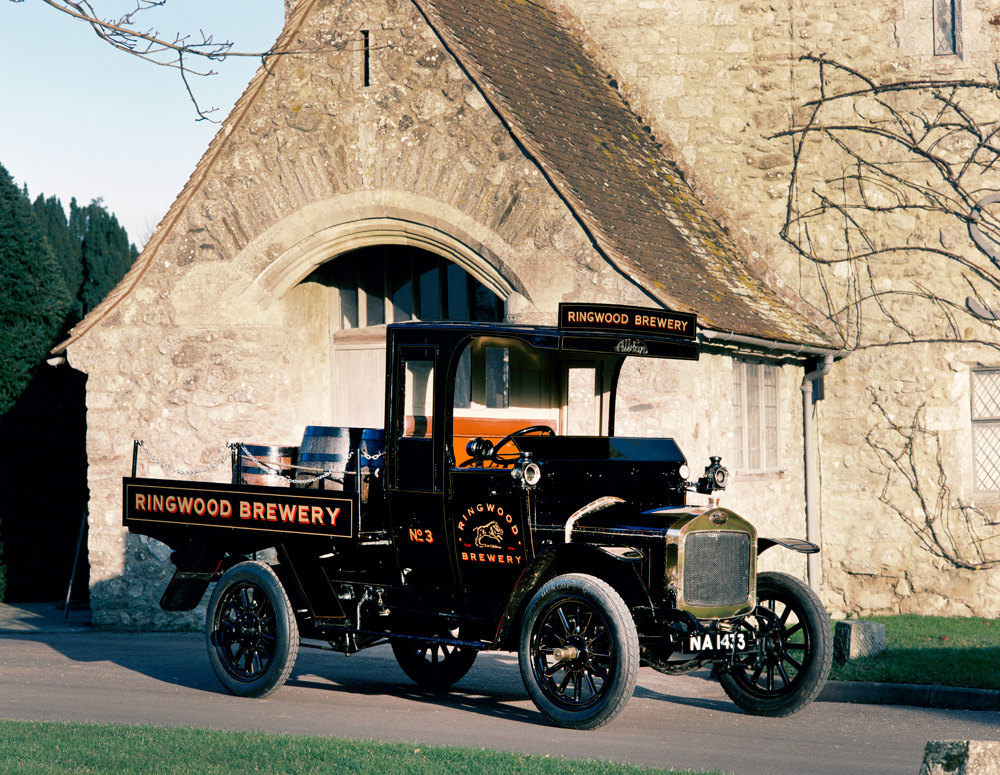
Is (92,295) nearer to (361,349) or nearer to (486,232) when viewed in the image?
(361,349)

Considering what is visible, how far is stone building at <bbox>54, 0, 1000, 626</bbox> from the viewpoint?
12359mm

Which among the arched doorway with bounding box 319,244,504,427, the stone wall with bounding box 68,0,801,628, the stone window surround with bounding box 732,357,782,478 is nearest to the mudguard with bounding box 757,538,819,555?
the stone wall with bounding box 68,0,801,628

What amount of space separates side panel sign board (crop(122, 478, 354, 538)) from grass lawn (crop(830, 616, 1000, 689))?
13.0 ft

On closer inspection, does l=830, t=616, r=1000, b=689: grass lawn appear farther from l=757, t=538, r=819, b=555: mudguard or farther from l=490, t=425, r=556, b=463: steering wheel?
l=490, t=425, r=556, b=463: steering wheel

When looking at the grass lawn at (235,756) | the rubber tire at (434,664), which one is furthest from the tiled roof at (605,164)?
the grass lawn at (235,756)

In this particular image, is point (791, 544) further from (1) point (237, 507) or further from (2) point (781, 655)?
(1) point (237, 507)

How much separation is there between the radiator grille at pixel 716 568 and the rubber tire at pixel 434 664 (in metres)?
2.14

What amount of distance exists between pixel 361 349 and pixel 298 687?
564cm

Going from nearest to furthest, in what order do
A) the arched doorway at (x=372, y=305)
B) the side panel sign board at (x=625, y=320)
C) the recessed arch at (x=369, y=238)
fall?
1. the side panel sign board at (x=625, y=320)
2. the recessed arch at (x=369, y=238)
3. the arched doorway at (x=372, y=305)

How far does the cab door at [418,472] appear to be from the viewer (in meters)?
8.27

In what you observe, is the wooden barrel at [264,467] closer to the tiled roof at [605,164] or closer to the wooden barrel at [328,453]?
the wooden barrel at [328,453]

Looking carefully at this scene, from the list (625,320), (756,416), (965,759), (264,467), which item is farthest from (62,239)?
(965,759)

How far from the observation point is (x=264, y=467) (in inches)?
368

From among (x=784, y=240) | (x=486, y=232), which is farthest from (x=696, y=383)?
(x=784, y=240)
